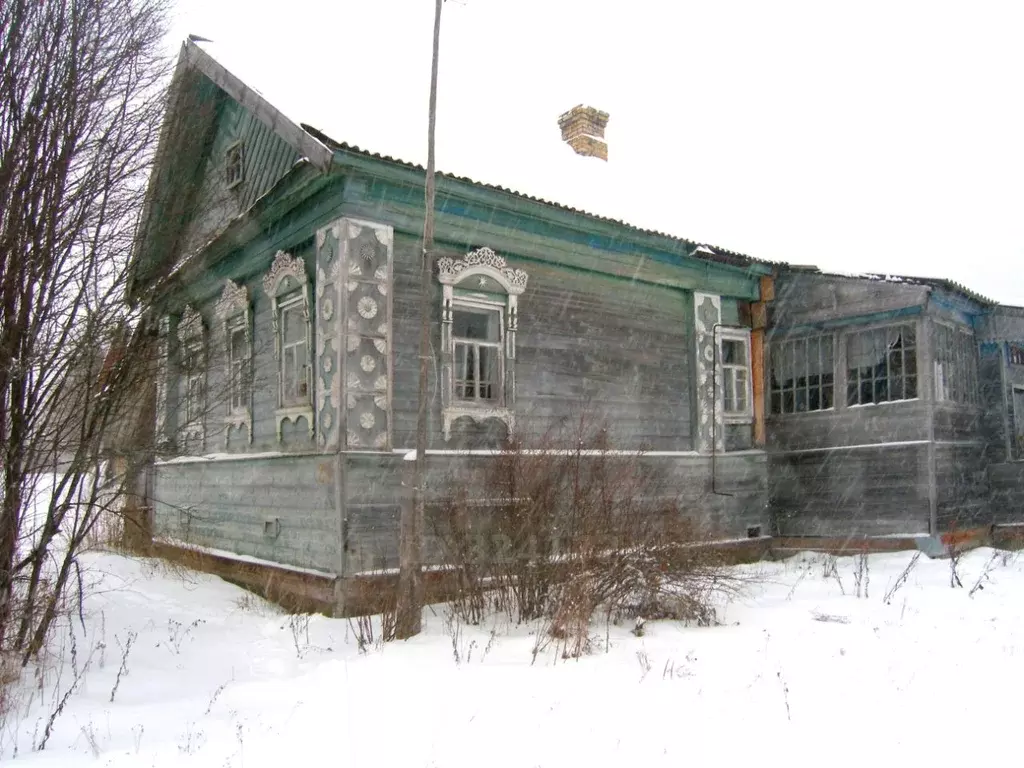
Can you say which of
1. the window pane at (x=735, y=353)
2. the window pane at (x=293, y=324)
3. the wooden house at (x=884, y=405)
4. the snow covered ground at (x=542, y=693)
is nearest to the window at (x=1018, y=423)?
the wooden house at (x=884, y=405)

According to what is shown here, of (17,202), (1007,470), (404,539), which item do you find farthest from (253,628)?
(1007,470)

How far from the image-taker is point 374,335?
28.7 ft

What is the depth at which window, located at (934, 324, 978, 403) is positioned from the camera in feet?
38.9

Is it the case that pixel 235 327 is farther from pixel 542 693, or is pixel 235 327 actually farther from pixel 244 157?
pixel 542 693

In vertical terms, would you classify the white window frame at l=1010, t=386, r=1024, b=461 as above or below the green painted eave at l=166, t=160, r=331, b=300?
below

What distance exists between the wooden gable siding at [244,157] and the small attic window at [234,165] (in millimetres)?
58

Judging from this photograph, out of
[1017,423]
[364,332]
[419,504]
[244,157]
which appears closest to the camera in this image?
[419,504]

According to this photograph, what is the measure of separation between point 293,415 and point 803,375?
7.85 meters

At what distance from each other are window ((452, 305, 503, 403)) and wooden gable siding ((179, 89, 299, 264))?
2690 mm

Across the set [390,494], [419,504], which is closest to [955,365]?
[390,494]

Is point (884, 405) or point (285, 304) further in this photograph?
point (884, 405)

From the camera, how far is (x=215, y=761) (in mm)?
4582

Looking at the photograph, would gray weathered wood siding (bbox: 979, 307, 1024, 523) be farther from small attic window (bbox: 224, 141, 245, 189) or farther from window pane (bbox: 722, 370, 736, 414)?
small attic window (bbox: 224, 141, 245, 189)

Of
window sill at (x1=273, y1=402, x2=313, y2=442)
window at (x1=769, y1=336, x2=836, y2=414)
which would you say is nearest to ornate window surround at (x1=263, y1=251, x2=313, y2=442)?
window sill at (x1=273, y1=402, x2=313, y2=442)
